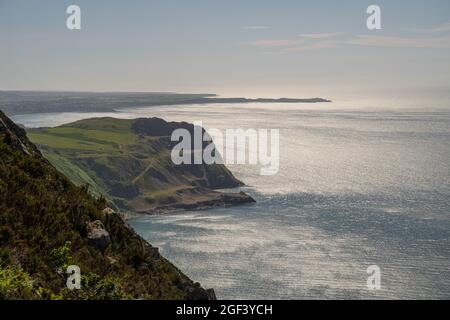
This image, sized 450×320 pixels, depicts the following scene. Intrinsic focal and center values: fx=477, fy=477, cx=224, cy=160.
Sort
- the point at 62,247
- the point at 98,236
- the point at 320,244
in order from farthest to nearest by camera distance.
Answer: the point at 320,244 → the point at 98,236 → the point at 62,247

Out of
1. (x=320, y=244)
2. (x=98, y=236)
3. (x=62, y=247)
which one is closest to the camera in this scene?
(x=62, y=247)

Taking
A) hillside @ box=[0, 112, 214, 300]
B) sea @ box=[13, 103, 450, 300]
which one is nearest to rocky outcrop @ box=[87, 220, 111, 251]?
hillside @ box=[0, 112, 214, 300]

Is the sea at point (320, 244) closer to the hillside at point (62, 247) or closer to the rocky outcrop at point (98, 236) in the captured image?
the hillside at point (62, 247)

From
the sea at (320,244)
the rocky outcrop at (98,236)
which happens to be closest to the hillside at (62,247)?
the rocky outcrop at (98,236)

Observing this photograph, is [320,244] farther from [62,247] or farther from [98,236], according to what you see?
[62,247]

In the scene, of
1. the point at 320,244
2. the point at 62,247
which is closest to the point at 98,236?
the point at 62,247

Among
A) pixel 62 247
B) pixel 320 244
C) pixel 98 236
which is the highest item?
pixel 62 247

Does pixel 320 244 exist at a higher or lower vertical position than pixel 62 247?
lower
